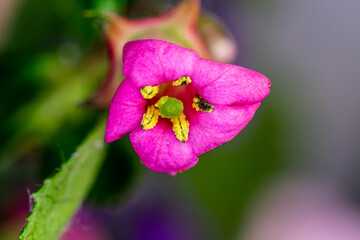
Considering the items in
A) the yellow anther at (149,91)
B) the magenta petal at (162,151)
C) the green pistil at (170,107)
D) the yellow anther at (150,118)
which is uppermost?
the yellow anther at (149,91)

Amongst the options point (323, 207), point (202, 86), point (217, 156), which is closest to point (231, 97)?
point (202, 86)

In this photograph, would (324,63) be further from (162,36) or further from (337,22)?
(162,36)

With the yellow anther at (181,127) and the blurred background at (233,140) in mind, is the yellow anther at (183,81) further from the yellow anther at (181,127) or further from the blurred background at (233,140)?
the blurred background at (233,140)

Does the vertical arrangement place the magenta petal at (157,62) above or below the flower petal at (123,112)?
above

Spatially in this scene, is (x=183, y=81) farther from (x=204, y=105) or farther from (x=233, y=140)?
(x=233, y=140)

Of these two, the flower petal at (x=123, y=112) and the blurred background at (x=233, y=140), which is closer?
the flower petal at (x=123, y=112)

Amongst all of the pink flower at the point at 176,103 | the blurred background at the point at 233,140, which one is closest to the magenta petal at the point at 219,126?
the pink flower at the point at 176,103

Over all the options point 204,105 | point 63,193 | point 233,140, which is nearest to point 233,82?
point 204,105
